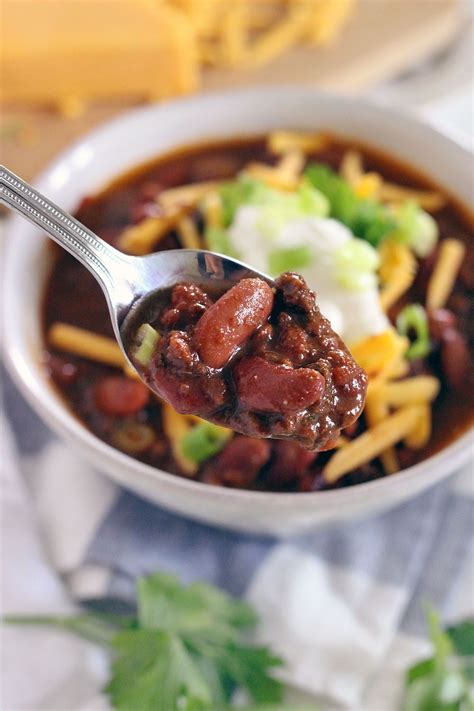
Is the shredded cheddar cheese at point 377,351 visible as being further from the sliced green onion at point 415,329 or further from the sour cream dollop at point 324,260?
the sliced green onion at point 415,329

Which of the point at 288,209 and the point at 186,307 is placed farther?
the point at 288,209

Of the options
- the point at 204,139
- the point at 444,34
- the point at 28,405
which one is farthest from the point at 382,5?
the point at 28,405

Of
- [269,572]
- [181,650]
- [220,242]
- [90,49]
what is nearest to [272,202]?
[220,242]

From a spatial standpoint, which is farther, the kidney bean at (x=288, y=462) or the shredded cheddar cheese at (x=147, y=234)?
the shredded cheddar cheese at (x=147, y=234)

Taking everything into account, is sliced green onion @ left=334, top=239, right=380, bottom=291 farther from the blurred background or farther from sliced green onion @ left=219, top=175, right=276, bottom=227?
the blurred background

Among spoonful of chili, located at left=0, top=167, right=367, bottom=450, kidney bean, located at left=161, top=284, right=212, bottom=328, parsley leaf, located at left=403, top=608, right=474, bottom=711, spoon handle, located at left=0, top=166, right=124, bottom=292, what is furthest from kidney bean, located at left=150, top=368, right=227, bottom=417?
parsley leaf, located at left=403, top=608, right=474, bottom=711

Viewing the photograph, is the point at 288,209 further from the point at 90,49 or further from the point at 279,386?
the point at 90,49

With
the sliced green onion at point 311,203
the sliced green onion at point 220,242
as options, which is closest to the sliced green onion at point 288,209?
the sliced green onion at point 311,203
